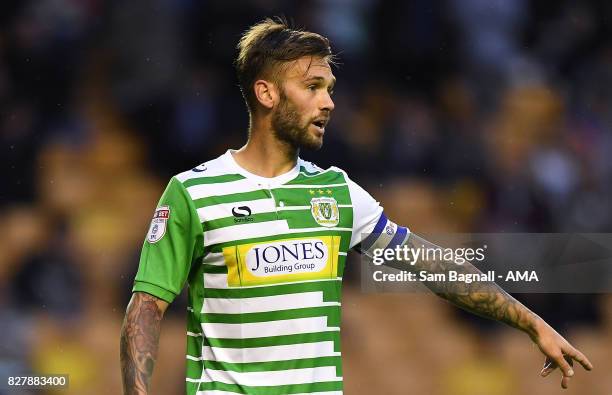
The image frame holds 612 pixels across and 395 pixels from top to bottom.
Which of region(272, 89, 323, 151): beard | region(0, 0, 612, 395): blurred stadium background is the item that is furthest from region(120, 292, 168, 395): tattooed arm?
region(0, 0, 612, 395): blurred stadium background

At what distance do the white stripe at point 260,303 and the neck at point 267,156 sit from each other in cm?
44

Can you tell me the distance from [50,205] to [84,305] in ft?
3.22

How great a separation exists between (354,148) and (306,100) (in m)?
5.39

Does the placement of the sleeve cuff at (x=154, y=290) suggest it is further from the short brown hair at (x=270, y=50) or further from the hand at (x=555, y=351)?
the hand at (x=555, y=351)

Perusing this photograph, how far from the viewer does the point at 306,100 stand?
3.95 metres

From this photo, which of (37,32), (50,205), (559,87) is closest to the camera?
(50,205)

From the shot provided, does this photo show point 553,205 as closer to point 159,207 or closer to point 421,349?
point 421,349

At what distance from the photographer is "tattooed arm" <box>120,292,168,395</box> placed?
3648 millimetres

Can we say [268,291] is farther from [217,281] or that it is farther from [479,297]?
[479,297]

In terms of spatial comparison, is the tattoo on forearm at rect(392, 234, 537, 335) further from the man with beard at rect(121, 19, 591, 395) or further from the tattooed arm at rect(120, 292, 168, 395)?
the tattooed arm at rect(120, 292, 168, 395)

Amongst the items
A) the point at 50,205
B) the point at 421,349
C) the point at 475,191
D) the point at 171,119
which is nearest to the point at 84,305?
the point at 50,205

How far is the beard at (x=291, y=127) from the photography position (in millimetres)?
3955

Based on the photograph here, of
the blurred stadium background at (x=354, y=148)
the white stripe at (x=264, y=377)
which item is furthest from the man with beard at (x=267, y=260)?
the blurred stadium background at (x=354, y=148)

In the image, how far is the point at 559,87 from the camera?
10.6 metres
